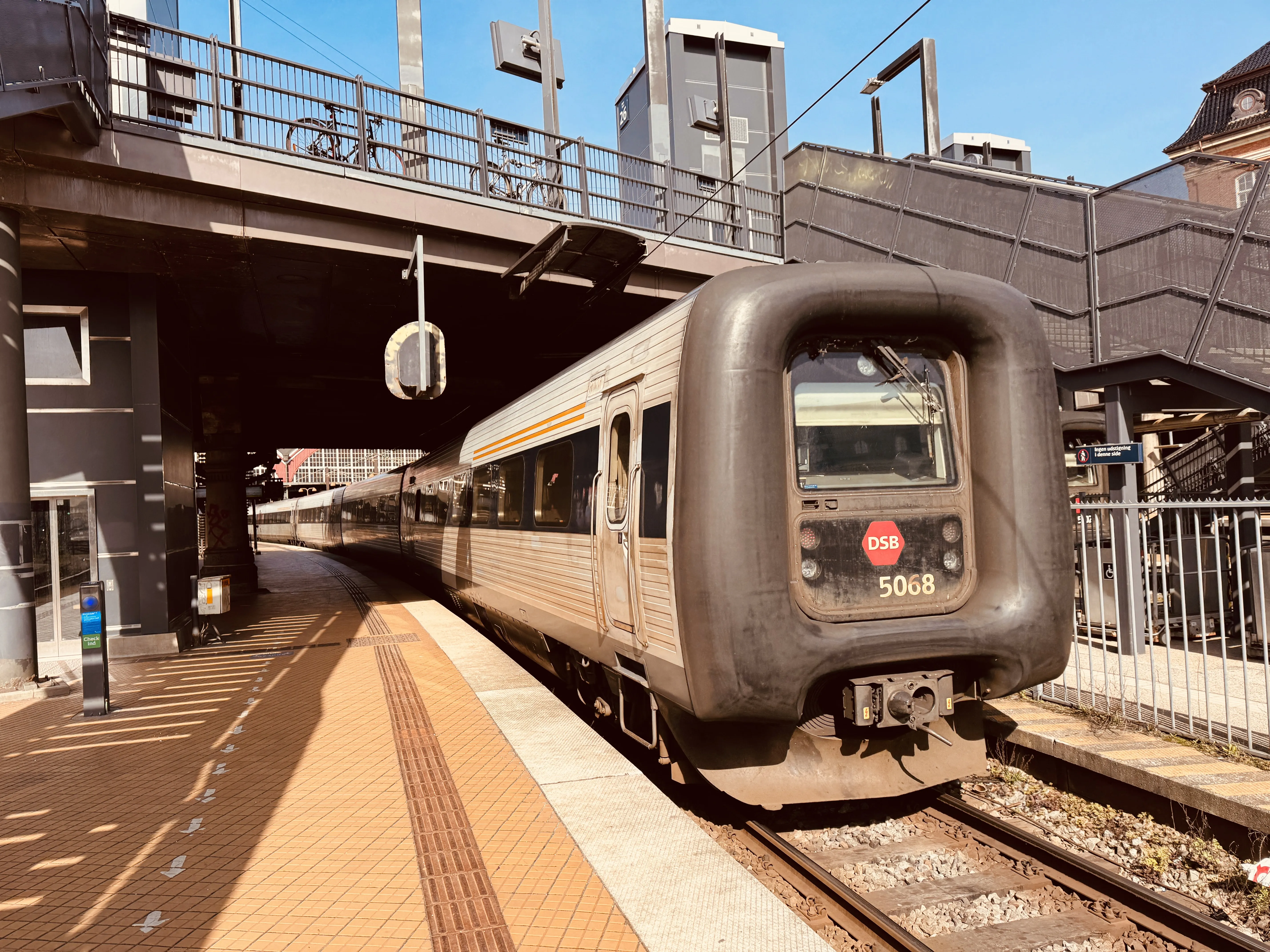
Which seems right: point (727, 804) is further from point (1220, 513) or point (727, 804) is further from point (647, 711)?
point (1220, 513)

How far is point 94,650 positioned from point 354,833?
4581 mm

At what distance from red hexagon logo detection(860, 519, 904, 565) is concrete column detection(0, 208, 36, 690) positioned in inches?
347

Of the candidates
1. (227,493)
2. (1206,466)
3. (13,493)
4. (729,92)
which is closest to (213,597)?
(13,493)

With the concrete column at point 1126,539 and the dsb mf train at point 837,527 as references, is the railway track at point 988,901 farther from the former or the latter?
the concrete column at point 1126,539

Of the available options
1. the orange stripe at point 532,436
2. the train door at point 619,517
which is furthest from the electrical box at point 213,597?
the train door at point 619,517

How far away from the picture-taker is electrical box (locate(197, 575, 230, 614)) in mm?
11484

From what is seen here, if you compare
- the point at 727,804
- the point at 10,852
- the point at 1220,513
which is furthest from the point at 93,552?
the point at 1220,513

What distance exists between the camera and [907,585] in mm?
4902

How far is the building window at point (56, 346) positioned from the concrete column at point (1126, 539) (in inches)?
469

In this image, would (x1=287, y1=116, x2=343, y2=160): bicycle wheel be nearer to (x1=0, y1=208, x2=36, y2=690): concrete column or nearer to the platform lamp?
(x1=0, y1=208, x2=36, y2=690): concrete column

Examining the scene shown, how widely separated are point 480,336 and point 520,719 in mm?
11121

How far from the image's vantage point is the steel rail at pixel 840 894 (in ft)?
12.0

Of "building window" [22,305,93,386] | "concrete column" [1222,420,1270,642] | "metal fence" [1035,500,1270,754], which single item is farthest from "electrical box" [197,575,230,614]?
"concrete column" [1222,420,1270,642]

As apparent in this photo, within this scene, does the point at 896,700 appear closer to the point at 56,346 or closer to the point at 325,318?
the point at 56,346
